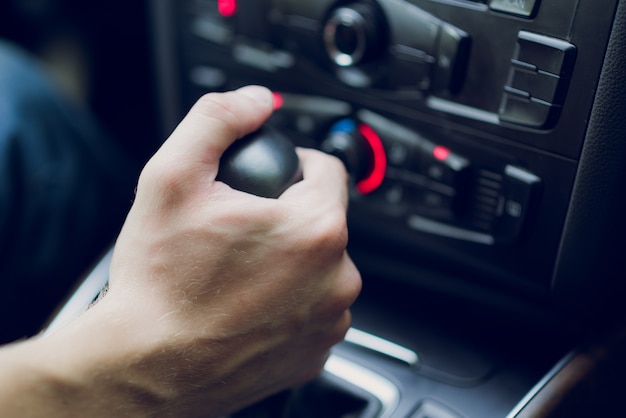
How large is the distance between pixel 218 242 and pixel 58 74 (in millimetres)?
1002

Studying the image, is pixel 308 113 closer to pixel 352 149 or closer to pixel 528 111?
pixel 352 149

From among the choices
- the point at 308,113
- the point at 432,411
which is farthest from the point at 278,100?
the point at 432,411

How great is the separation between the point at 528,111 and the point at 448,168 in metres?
0.07

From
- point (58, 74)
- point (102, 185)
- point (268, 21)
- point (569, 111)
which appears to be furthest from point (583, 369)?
point (58, 74)

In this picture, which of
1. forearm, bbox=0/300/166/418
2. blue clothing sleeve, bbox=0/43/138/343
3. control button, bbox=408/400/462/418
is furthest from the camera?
blue clothing sleeve, bbox=0/43/138/343

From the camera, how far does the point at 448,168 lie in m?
0.46

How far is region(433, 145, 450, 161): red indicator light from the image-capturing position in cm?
46

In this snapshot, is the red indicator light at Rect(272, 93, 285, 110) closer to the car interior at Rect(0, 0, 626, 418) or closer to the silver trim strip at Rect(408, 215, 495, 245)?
the car interior at Rect(0, 0, 626, 418)

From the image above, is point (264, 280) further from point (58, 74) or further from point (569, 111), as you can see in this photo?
point (58, 74)

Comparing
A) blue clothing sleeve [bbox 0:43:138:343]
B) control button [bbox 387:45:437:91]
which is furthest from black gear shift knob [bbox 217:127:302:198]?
blue clothing sleeve [bbox 0:43:138:343]

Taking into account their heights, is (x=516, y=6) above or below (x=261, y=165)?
above

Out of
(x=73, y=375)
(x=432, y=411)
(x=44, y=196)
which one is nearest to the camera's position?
(x=73, y=375)

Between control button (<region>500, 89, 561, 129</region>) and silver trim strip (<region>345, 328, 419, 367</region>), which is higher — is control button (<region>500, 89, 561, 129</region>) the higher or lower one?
the higher one

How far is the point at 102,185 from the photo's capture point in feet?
2.66
